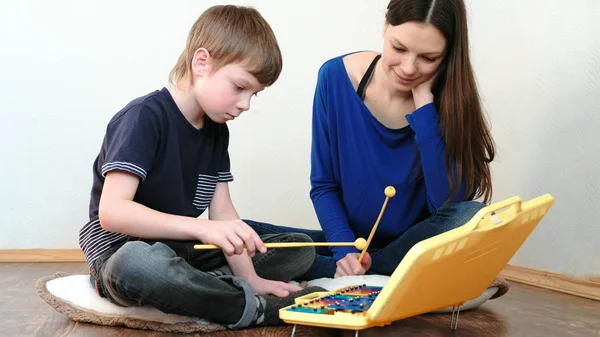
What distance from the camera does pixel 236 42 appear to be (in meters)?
1.32

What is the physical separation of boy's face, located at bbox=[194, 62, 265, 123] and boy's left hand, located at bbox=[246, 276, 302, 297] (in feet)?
1.04

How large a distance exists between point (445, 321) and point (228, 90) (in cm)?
58

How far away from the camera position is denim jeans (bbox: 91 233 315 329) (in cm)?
117

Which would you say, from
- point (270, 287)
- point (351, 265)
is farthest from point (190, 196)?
point (351, 265)

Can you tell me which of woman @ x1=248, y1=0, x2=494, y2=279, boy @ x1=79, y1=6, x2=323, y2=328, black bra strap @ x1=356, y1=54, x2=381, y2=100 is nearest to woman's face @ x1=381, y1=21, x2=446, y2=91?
woman @ x1=248, y1=0, x2=494, y2=279

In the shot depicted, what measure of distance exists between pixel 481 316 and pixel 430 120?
1.32 feet

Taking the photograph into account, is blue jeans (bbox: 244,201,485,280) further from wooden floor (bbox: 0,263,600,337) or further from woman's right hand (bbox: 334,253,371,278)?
wooden floor (bbox: 0,263,600,337)

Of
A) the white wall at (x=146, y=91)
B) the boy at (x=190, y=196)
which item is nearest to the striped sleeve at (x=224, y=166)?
the boy at (x=190, y=196)

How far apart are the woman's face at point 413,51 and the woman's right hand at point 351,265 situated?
1.23 ft

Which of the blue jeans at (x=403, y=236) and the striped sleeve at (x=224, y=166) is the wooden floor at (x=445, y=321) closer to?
the blue jeans at (x=403, y=236)

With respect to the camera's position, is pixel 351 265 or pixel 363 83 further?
pixel 363 83

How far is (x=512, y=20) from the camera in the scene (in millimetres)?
2059

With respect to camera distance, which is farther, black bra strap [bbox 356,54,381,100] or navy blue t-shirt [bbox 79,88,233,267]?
black bra strap [bbox 356,54,381,100]

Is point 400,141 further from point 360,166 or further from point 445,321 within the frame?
point 445,321
